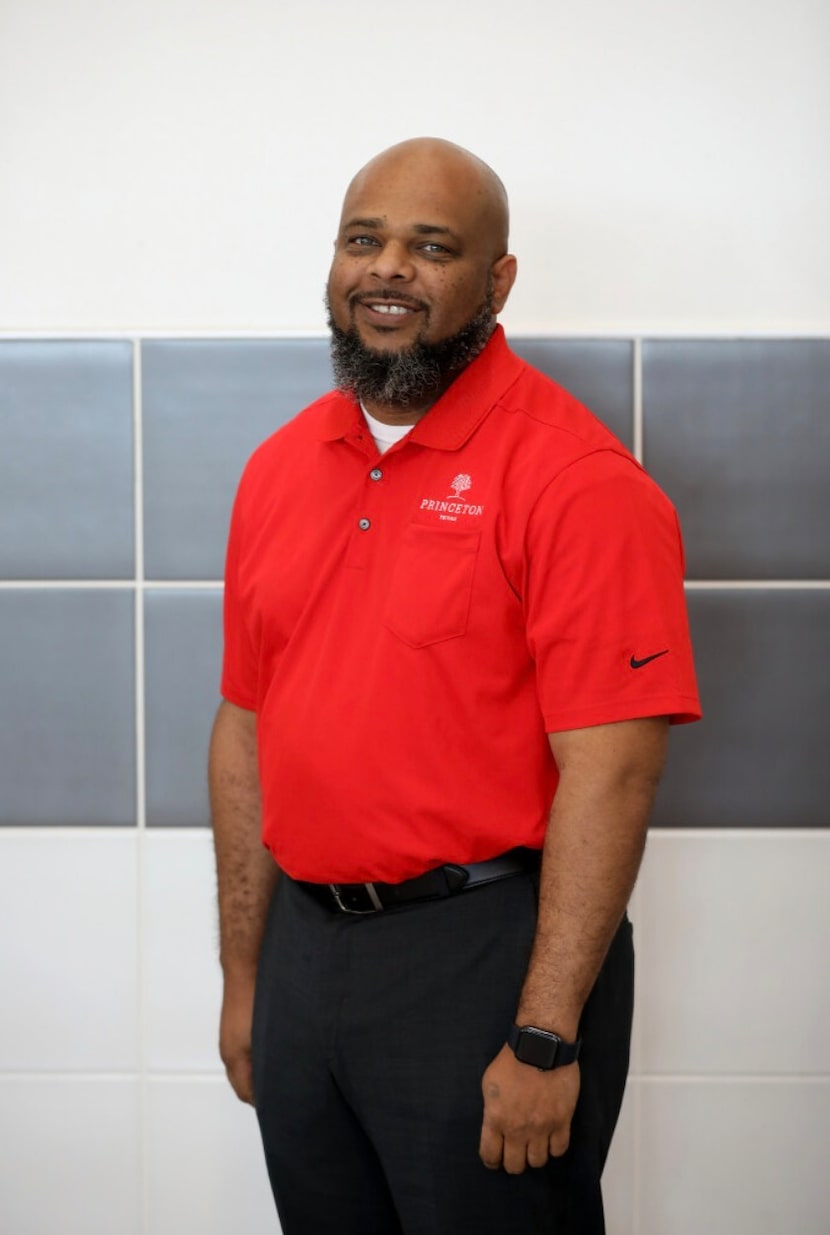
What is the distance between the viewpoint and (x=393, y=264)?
1.26m

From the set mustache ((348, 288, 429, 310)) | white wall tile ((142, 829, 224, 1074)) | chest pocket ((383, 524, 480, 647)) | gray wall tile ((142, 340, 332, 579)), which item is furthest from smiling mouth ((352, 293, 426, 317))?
white wall tile ((142, 829, 224, 1074))

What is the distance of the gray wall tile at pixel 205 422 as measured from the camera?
1641 mm

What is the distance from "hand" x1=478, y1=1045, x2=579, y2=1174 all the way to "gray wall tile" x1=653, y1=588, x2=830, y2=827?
1.92 feet

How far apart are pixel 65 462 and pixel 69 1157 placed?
0.98 m

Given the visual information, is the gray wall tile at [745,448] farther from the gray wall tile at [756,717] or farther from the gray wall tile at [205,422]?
the gray wall tile at [205,422]

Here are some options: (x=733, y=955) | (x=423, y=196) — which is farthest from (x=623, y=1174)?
(x=423, y=196)

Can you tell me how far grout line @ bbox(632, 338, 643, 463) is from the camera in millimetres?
1615

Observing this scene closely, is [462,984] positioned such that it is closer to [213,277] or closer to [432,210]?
[432,210]

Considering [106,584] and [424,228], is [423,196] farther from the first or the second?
[106,584]

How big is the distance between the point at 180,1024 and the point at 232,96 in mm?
1275

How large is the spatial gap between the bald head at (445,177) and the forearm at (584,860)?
0.56 meters

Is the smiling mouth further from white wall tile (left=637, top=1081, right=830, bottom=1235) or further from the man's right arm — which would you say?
white wall tile (left=637, top=1081, right=830, bottom=1235)

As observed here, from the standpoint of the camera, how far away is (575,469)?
1168mm

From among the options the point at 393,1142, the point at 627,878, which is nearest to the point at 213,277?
the point at 627,878
